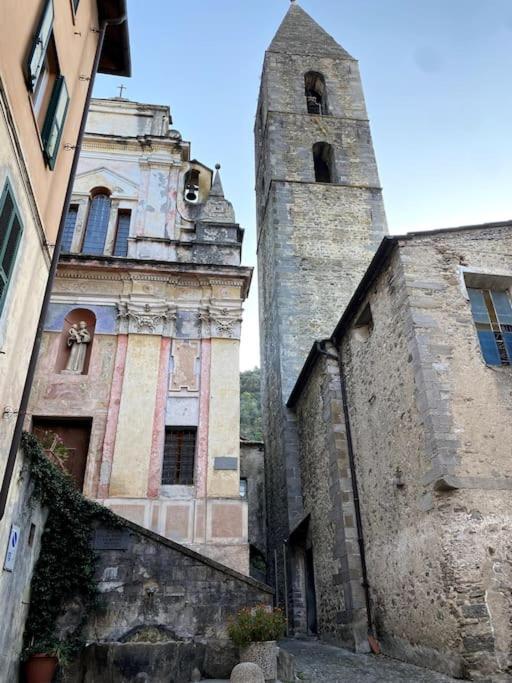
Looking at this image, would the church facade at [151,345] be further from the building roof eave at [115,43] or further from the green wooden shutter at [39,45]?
the green wooden shutter at [39,45]

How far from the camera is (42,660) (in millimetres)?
6293

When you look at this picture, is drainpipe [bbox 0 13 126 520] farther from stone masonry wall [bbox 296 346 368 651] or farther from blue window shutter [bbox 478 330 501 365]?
stone masonry wall [bbox 296 346 368 651]

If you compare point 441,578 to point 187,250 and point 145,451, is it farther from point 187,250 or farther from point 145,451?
point 187,250

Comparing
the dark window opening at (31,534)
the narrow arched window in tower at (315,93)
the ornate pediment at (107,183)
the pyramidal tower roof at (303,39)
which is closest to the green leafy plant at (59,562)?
the dark window opening at (31,534)

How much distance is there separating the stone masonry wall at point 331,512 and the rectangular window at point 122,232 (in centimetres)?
559

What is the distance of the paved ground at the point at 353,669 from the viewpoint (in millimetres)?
6863

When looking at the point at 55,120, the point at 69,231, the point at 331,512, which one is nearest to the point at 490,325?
the point at 331,512

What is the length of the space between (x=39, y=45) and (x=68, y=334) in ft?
22.1

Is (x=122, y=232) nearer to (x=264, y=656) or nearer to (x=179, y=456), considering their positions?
(x=179, y=456)

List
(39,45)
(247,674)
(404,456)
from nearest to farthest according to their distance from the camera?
(39,45) → (247,674) → (404,456)

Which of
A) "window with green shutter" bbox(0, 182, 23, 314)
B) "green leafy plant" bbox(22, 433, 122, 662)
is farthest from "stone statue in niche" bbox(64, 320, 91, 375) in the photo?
"window with green shutter" bbox(0, 182, 23, 314)

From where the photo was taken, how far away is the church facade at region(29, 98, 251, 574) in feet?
32.7

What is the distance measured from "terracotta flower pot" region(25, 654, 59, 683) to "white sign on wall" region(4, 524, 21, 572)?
120 cm

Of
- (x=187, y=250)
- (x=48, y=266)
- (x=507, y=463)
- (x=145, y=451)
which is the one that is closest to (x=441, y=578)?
(x=507, y=463)
